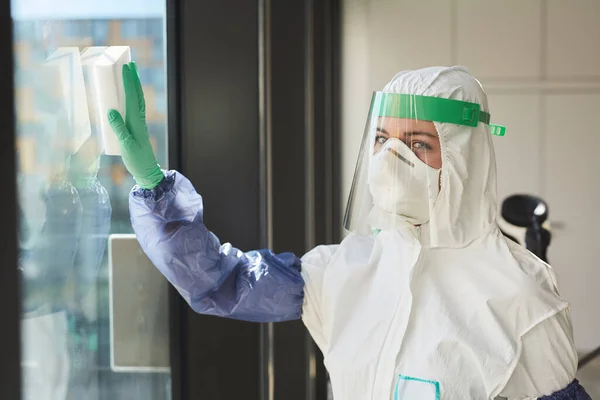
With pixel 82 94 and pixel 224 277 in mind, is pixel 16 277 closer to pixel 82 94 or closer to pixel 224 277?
pixel 82 94

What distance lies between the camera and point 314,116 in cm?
275

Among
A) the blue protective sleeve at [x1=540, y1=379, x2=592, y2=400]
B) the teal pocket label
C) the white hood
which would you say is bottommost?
the blue protective sleeve at [x1=540, y1=379, x2=592, y2=400]

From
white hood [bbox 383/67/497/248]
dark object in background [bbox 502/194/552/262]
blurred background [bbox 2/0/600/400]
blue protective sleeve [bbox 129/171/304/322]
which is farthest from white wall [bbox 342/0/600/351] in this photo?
blue protective sleeve [bbox 129/171/304/322]

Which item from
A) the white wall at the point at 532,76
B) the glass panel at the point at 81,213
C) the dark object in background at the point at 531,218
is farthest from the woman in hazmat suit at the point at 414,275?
the white wall at the point at 532,76

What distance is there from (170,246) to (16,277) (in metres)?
0.49

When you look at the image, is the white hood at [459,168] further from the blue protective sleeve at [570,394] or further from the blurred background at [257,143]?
the blurred background at [257,143]

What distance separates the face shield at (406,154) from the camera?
1.46 m

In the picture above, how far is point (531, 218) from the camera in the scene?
309 centimetres

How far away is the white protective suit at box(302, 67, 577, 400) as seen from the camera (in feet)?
4.65

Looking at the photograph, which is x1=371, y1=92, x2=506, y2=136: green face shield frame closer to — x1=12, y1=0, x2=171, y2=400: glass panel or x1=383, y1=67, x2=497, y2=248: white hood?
x1=383, y1=67, x2=497, y2=248: white hood

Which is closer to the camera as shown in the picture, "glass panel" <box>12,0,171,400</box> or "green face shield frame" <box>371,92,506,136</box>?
"glass panel" <box>12,0,171,400</box>

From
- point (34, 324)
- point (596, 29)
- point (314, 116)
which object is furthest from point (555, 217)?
point (34, 324)

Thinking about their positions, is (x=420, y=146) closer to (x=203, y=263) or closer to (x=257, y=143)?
(x=203, y=263)

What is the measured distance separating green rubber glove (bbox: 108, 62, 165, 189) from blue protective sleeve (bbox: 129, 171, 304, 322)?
58 millimetres
